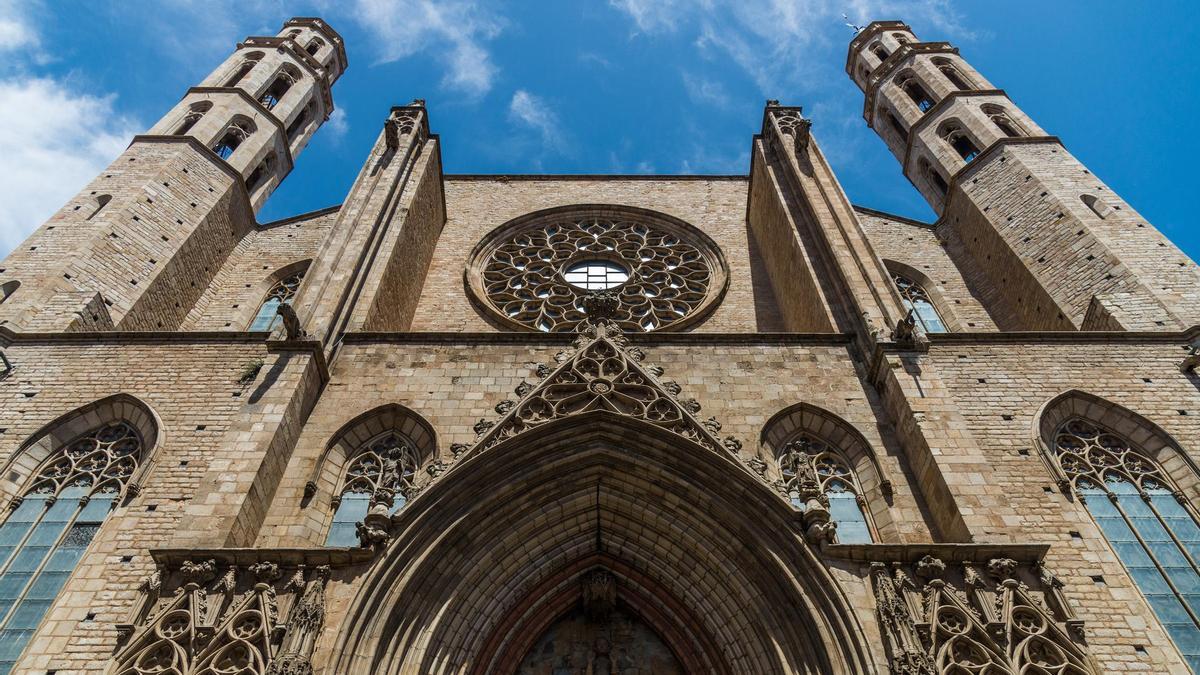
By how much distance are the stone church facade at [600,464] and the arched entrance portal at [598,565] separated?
1.2 inches

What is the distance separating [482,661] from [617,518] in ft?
6.39

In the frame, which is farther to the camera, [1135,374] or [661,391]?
[1135,374]

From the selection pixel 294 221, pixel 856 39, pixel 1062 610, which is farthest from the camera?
pixel 856 39

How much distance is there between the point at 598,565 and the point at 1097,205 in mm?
11035

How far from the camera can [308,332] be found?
9.60m

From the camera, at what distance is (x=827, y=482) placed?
8688 millimetres

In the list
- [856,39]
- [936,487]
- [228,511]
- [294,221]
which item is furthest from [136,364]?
[856,39]

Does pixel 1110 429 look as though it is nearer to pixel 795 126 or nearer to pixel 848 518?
pixel 848 518

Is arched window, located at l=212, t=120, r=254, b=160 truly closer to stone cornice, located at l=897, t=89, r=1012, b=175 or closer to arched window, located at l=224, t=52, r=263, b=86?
arched window, located at l=224, t=52, r=263, b=86

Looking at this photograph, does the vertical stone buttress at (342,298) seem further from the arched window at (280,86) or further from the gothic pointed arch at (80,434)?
the arched window at (280,86)

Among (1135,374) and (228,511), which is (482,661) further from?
(1135,374)

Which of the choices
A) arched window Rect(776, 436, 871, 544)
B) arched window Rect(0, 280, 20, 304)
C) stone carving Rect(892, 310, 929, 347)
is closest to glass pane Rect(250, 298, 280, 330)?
arched window Rect(0, 280, 20, 304)

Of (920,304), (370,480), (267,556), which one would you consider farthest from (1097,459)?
(267,556)

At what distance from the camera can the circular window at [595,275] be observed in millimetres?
15576
